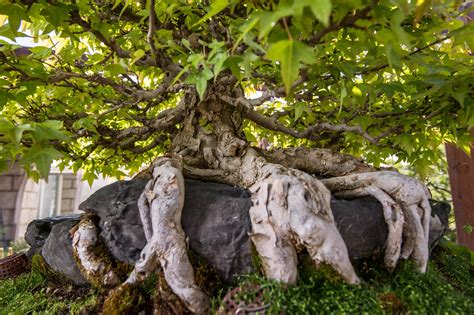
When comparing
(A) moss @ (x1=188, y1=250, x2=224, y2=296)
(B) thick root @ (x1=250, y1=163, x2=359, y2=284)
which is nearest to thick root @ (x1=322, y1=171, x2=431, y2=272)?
Answer: (B) thick root @ (x1=250, y1=163, x2=359, y2=284)

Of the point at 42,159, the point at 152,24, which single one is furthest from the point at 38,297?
the point at 152,24

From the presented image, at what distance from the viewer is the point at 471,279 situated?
1493 millimetres

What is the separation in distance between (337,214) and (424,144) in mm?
868

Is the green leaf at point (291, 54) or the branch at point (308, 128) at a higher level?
the branch at point (308, 128)

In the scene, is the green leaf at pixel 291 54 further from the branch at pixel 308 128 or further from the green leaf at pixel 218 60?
the branch at pixel 308 128

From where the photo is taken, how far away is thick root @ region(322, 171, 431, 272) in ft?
3.93

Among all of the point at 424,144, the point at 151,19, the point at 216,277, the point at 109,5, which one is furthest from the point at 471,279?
the point at 109,5

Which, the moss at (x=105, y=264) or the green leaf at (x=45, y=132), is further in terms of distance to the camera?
the moss at (x=105, y=264)

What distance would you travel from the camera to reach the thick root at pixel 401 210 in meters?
1.20

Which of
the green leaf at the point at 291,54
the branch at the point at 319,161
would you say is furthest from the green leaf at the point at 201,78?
the branch at the point at 319,161

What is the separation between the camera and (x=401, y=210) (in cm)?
125

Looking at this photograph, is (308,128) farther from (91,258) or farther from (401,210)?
(91,258)

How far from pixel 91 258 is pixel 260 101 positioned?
3.37ft

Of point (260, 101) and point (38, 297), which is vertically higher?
point (260, 101)
